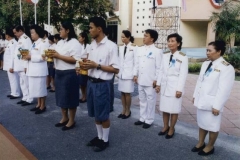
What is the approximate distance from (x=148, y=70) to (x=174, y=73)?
0.63 metres

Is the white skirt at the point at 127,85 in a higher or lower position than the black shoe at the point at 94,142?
higher

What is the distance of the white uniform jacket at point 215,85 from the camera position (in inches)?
132

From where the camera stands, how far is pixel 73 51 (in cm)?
414

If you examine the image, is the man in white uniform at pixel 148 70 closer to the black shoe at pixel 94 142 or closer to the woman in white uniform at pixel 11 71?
the black shoe at pixel 94 142

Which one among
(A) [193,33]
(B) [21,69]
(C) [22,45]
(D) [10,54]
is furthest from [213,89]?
(A) [193,33]

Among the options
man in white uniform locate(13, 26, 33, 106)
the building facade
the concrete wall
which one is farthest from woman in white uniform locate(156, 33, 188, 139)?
the concrete wall

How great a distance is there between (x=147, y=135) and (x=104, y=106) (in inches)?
44.8

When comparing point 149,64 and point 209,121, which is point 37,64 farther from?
point 209,121

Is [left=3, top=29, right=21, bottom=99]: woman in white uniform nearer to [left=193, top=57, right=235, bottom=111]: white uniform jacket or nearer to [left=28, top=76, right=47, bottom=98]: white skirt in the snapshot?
[left=28, top=76, right=47, bottom=98]: white skirt

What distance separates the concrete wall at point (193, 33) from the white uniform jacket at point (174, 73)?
14.0 meters

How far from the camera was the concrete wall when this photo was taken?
17.6 metres

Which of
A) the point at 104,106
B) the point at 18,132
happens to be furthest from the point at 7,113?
the point at 104,106

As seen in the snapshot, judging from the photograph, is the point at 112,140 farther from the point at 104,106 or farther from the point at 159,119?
the point at 159,119

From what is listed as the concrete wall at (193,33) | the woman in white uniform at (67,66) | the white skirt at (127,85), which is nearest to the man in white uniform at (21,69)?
the woman in white uniform at (67,66)
